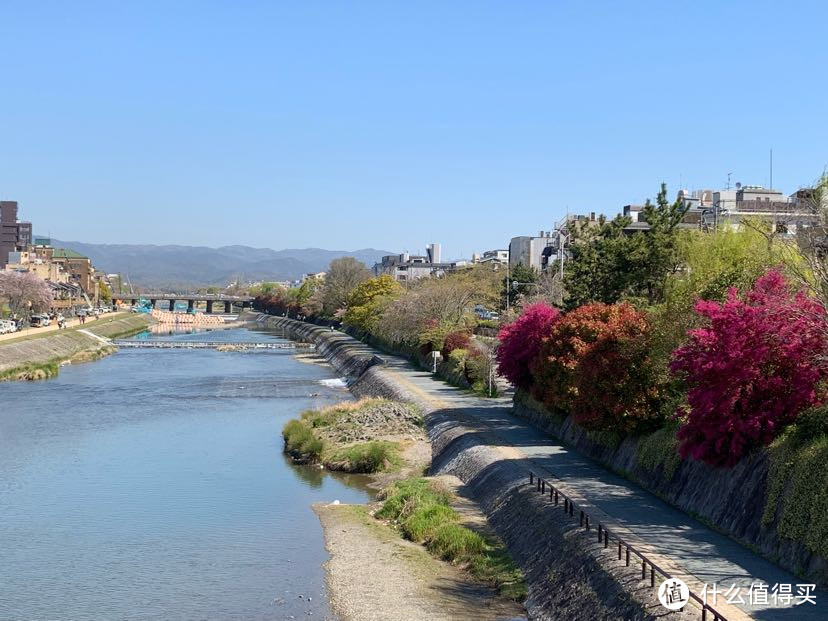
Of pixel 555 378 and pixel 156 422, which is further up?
pixel 555 378

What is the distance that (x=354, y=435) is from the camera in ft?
176

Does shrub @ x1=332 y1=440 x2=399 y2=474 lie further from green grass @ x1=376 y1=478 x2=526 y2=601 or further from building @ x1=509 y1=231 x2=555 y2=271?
building @ x1=509 y1=231 x2=555 y2=271

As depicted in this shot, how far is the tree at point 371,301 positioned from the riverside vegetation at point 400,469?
63.7 meters

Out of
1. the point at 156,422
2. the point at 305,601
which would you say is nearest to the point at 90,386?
the point at 156,422

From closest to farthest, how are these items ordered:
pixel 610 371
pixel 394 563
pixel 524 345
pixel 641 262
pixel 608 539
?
pixel 608 539 < pixel 394 563 < pixel 610 371 < pixel 641 262 < pixel 524 345

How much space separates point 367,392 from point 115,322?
11138cm

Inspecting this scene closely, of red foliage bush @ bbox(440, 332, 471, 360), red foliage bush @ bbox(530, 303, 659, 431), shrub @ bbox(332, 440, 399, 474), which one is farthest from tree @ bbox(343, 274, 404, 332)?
red foliage bush @ bbox(530, 303, 659, 431)

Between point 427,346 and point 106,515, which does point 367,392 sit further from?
point 106,515

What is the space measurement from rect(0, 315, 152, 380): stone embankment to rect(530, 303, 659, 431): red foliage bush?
63.4m

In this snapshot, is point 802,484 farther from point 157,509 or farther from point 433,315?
point 433,315

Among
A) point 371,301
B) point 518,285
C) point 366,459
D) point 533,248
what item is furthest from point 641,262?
point 533,248

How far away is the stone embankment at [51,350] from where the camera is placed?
299 feet

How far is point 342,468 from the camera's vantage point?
157ft

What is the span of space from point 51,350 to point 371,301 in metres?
41.2
